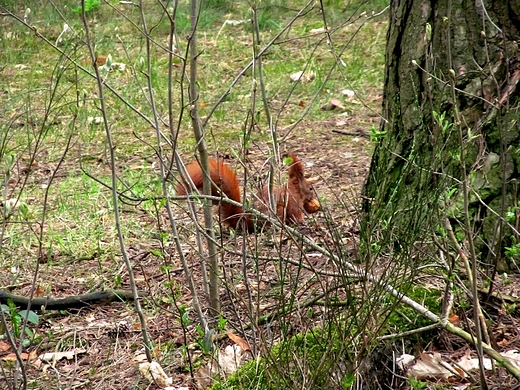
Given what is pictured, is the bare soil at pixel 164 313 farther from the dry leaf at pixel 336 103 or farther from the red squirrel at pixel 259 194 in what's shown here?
the dry leaf at pixel 336 103

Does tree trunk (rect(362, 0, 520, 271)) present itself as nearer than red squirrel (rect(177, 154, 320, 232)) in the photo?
Yes

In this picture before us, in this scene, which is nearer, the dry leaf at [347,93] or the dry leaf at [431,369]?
the dry leaf at [431,369]

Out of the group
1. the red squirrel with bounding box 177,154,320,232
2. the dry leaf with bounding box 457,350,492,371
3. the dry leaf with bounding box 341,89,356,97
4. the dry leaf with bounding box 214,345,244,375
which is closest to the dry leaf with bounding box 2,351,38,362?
the dry leaf with bounding box 214,345,244,375

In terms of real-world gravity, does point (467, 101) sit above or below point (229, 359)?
above

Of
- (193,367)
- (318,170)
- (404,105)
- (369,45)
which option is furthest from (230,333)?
(369,45)

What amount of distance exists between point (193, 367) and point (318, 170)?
2358 mm

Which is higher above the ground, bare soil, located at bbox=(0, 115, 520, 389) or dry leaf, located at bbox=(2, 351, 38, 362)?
bare soil, located at bbox=(0, 115, 520, 389)

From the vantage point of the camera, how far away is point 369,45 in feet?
22.7

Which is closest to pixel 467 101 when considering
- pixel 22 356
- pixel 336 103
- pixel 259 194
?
pixel 259 194

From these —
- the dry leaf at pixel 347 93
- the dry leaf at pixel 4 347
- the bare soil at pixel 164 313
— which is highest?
the dry leaf at pixel 347 93

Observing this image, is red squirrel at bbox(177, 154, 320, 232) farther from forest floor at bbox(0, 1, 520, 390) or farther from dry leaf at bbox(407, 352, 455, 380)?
dry leaf at bbox(407, 352, 455, 380)

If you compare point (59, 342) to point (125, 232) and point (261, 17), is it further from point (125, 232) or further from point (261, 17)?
point (261, 17)

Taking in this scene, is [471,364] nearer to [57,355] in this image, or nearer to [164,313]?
[164,313]

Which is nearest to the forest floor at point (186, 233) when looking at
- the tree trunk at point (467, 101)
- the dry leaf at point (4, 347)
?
the dry leaf at point (4, 347)
